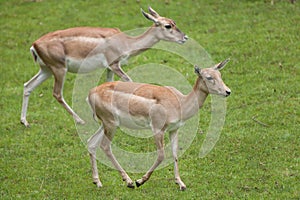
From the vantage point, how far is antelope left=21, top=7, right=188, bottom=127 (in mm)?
10148

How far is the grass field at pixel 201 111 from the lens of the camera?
309 inches

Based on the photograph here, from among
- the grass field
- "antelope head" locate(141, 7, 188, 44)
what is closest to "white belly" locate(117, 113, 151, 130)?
the grass field

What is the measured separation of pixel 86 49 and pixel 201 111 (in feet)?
6.86

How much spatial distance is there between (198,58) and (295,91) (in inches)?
89.0

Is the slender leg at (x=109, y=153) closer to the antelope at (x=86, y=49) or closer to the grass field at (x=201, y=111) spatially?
the grass field at (x=201, y=111)

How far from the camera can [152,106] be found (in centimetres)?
748

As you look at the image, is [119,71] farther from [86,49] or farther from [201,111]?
[201,111]

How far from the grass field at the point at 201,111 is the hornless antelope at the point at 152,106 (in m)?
0.64

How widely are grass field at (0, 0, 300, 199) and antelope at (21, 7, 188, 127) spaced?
826 millimetres

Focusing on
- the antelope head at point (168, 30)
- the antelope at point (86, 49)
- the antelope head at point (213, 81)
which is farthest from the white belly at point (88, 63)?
the antelope head at point (213, 81)

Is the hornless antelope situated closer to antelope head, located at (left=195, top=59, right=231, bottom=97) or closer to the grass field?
antelope head, located at (left=195, top=59, right=231, bottom=97)

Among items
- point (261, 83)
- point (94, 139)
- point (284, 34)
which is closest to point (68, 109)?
point (94, 139)

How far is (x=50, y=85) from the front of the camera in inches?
477

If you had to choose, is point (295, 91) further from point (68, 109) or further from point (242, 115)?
point (68, 109)
